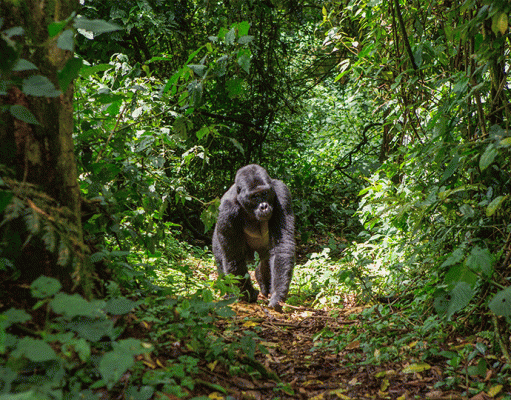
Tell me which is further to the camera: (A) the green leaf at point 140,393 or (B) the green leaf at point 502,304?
(B) the green leaf at point 502,304

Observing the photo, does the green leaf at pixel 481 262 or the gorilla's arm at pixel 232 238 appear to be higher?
the gorilla's arm at pixel 232 238

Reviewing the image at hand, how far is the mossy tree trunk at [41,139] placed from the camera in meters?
1.59

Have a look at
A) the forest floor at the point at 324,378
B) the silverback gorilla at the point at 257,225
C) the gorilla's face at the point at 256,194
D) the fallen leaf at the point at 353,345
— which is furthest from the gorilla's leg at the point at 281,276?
the fallen leaf at the point at 353,345

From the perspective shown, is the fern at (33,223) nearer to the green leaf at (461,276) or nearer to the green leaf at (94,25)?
the green leaf at (94,25)

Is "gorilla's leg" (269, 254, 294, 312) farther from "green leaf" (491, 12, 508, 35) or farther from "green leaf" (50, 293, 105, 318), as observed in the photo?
"green leaf" (50, 293, 105, 318)

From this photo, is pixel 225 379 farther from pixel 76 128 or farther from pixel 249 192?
pixel 249 192

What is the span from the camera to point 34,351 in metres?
1.07

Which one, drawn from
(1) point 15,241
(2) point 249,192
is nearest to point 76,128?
(1) point 15,241

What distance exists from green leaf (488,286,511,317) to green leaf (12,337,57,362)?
1582 mm

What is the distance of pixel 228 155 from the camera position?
827cm

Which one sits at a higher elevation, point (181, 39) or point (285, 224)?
point (181, 39)

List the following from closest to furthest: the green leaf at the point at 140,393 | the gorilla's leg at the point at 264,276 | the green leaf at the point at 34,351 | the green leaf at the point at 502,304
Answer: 1. the green leaf at the point at 34,351
2. the green leaf at the point at 140,393
3. the green leaf at the point at 502,304
4. the gorilla's leg at the point at 264,276

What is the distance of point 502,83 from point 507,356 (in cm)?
143

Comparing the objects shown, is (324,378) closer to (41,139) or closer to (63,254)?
(63,254)
